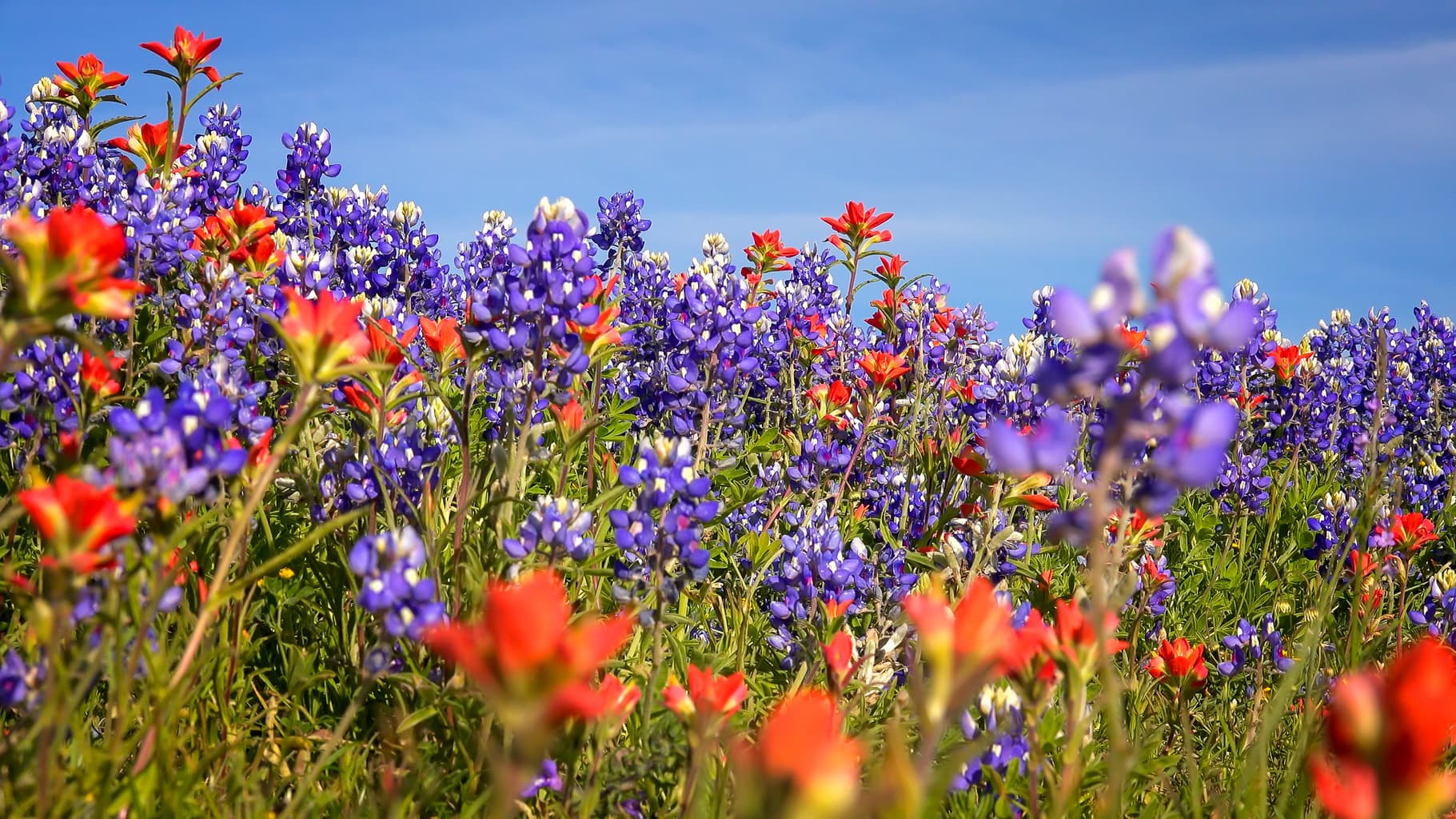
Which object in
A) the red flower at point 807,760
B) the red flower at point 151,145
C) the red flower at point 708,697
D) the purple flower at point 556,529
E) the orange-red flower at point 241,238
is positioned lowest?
the red flower at point 807,760

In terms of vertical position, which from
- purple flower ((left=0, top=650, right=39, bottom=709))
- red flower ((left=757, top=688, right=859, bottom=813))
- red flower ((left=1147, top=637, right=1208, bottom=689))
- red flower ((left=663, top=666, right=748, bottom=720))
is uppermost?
red flower ((left=1147, top=637, right=1208, bottom=689))

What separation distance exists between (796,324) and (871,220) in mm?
1138

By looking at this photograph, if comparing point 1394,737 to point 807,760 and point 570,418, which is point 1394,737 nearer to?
point 807,760

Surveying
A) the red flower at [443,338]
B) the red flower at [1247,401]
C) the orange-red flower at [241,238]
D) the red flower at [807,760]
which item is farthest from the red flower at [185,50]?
the red flower at [1247,401]

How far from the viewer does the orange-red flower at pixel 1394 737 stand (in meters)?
0.81

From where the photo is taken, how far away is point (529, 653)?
847 mm

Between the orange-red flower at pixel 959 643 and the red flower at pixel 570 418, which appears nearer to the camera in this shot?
the orange-red flower at pixel 959 643

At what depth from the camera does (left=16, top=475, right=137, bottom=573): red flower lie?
4.35 ft

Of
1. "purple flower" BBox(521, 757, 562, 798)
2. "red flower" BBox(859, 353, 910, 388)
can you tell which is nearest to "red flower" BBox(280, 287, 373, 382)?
"purple flower" BBox(521, 757, 562, 798)

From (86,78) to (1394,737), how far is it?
17.3ft

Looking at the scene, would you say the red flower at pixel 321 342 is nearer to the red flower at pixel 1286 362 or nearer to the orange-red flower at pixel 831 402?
the orange-red flower at pixel 831 402

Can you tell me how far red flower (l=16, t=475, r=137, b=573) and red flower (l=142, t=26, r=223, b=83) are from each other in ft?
11.4

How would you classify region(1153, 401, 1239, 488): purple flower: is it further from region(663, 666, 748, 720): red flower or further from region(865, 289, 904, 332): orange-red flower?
region(865, 289, 904, 332): orange-red flower

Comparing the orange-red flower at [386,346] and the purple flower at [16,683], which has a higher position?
the orange-red flower at [386,346]
